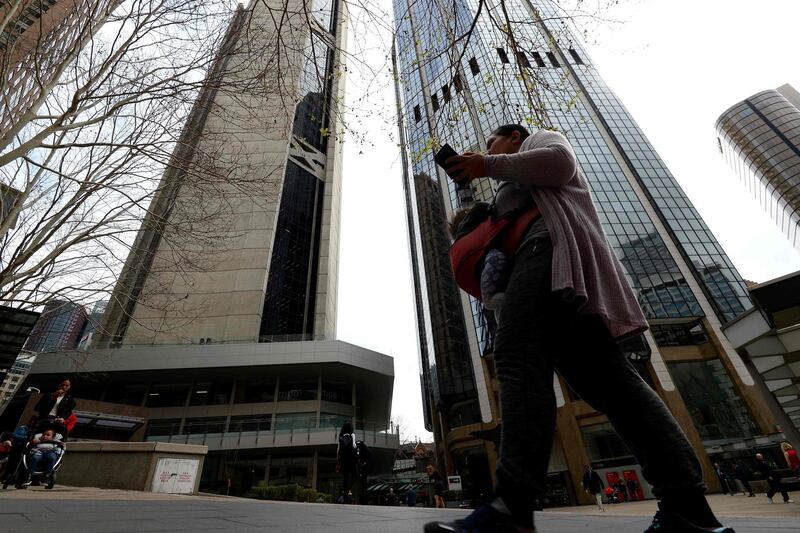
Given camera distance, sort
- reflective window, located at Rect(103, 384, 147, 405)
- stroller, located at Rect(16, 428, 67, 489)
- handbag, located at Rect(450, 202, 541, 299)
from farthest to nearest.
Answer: reflective window, located at Rect(103, 384, 147, 405) < stroller, located at Rect(16, 428, 67, 489) < handbag, located at Rect(450, 202, 541, 299)

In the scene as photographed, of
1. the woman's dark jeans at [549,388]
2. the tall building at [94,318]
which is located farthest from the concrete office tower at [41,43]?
the woman's dark jeans at [549,388]

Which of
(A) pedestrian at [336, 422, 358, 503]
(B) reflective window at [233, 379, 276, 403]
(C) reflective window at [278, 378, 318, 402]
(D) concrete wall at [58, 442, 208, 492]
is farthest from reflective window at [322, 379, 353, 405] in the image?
(A) pedestrian at [336, 422, 358, 503]

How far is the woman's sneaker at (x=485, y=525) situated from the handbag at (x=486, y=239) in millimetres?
793

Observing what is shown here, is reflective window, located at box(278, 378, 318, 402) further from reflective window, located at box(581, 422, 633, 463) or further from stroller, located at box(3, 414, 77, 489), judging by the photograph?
stroller, located at box(3, 414, 77, 489)

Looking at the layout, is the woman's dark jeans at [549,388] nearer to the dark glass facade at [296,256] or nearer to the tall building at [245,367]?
the tall building at [245,367]

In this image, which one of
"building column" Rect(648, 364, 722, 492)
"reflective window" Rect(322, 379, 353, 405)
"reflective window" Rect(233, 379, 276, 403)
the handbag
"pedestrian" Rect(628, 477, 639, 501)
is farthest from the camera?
"reflective window" Rect(322, 379, 353, 405)

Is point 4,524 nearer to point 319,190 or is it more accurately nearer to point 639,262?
point 639,262

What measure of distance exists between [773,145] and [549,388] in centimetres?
9058

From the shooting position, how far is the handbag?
1380 mm

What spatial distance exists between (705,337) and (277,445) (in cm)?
3105

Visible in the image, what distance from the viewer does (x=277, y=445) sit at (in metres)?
23.4

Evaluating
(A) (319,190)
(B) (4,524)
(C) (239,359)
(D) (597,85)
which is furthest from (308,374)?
(D) (597,85)

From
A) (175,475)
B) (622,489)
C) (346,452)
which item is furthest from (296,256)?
(622,489)

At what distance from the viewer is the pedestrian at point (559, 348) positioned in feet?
3.25
